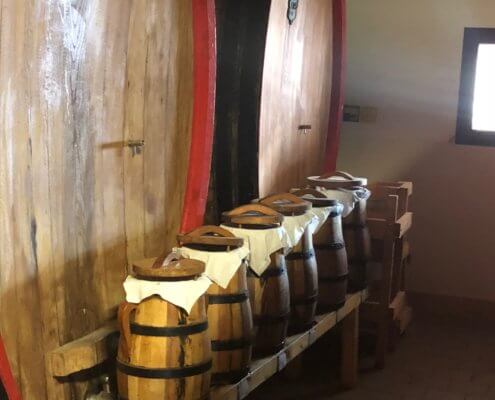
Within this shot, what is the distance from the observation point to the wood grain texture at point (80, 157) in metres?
1.53

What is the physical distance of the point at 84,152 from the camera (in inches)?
69.6

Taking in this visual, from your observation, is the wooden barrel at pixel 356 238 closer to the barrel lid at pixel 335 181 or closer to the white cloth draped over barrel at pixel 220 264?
the barrel lid at pixel 335 181

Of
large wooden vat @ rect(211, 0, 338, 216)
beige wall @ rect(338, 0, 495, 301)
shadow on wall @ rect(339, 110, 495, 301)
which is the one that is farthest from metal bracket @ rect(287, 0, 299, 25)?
shadow on wall @ rect(339, 110, 495, 301)

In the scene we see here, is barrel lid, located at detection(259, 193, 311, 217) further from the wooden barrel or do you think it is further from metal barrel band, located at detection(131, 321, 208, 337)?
metal barrel band, located at detection(131, 321, 208, 337)

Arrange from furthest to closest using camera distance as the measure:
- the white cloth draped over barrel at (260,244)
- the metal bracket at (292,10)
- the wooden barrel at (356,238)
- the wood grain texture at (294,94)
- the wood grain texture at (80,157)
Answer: the wooden barrel at (356,238) → the metal bracket at (292,10) → the wood grain texture at (294,94) → the white cloth draped over barrel at (260,244) → the wood grain texture at (80,157)

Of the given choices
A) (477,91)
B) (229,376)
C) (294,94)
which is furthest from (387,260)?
(229,376)

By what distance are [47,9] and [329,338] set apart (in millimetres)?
2874

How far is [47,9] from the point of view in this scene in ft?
5.13

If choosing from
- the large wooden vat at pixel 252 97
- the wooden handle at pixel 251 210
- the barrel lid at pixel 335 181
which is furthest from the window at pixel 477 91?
the wooden handle at pixel 251 210

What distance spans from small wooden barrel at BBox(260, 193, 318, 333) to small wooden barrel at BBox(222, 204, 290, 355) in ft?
0.48

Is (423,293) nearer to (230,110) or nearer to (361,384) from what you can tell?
(361,384)

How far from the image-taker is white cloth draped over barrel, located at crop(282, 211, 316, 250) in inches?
92.4

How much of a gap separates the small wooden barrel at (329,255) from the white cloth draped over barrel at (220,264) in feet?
2.65

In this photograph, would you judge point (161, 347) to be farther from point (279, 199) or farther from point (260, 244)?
point (279, 199)
